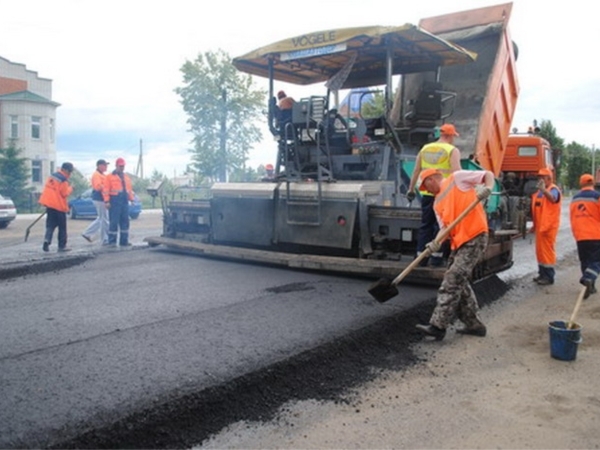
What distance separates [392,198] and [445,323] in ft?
7.42

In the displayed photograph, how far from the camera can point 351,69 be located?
708 centimetres

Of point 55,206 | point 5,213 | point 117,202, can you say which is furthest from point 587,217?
point 5,213

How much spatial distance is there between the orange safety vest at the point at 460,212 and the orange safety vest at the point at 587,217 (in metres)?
2.71

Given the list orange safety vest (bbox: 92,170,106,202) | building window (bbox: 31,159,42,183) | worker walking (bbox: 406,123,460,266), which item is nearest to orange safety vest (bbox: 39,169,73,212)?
orange safety vest (bbox: 92,170,106,202)

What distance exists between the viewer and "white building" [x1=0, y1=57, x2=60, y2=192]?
33.3 meters

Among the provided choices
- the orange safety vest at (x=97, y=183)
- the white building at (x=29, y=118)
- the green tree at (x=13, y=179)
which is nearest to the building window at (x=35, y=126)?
the white building at (x=29, y=118)

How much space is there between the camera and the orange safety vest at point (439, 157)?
5.30 m

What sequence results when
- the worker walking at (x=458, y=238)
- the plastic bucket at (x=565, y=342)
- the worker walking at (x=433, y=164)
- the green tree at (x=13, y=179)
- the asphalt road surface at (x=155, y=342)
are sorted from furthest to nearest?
the green tree at (x=13, y=179)
the worker walking at (x=433, y=164)
the worker walking at (x=458, y=238)
the plastic bucket at (x=565, y=342)
the asphalt road surface at (x=155, y=342)

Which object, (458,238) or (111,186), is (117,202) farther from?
(458,238)

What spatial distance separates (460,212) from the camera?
4.25m

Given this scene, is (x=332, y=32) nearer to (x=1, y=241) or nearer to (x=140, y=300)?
(x=140, y=300)

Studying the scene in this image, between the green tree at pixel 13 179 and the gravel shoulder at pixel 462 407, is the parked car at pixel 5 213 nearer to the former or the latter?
the green tree at pixel 13 179

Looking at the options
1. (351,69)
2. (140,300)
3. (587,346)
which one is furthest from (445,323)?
(351,69)

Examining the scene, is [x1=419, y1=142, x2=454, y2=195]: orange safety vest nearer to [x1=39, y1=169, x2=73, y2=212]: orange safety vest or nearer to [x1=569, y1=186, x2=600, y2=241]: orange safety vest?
[x1=569, y1=186, x2=600, y2=241]: orange safety vest
